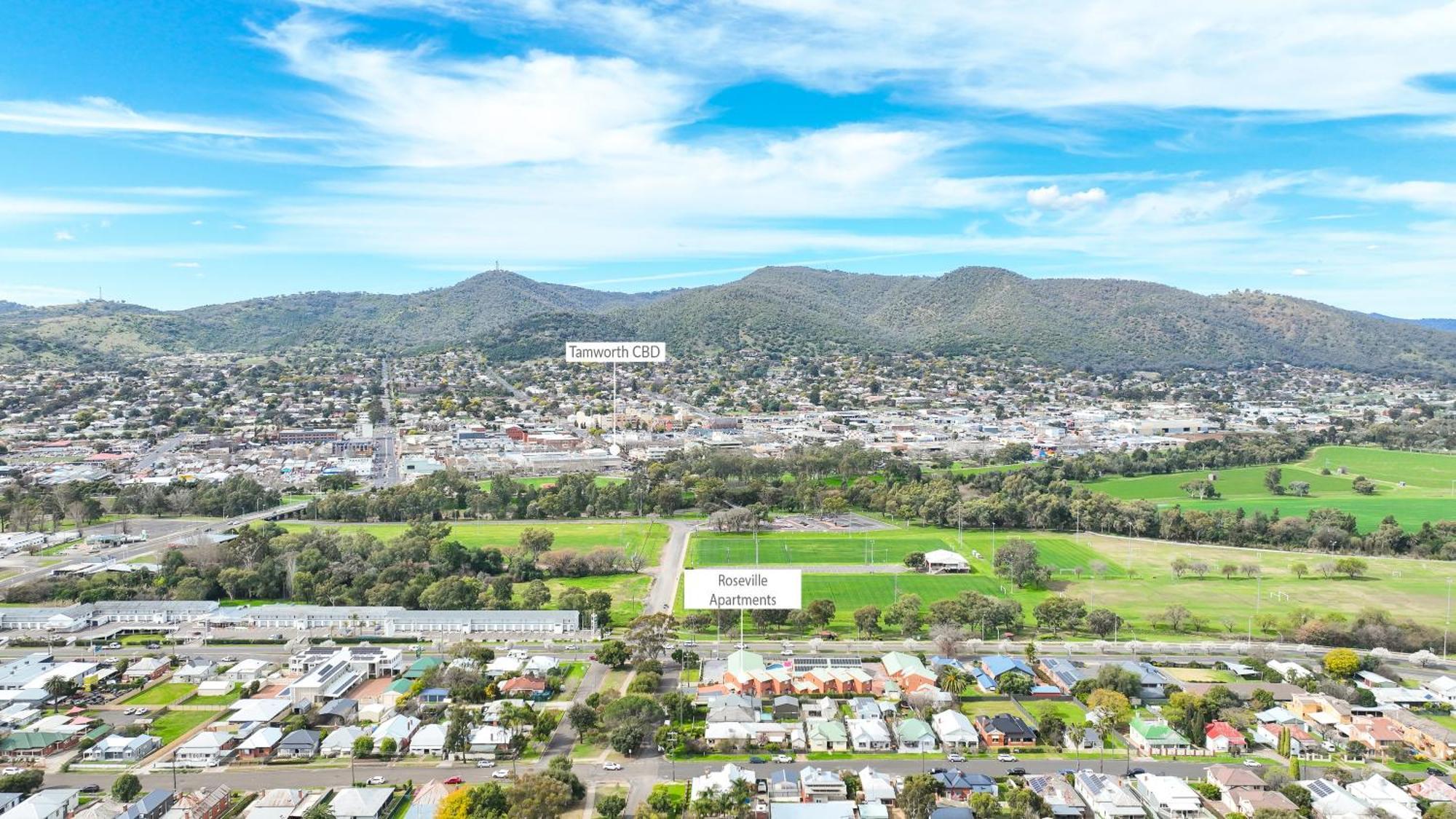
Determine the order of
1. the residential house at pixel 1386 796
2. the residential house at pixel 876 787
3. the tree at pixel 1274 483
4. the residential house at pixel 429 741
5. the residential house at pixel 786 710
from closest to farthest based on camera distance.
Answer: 1. the residential house at pixel 1386 796
2. the residential house at pixel 876 787
3. the residential house at pixel 429 741
4. the residential house at pixel 786 710
5. the tree at pixel 1274 483

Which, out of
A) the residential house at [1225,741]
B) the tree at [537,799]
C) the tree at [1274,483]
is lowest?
the residential house at [1225,741]

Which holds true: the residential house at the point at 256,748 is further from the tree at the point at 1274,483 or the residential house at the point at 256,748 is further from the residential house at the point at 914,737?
the tree at the point at 1274,483

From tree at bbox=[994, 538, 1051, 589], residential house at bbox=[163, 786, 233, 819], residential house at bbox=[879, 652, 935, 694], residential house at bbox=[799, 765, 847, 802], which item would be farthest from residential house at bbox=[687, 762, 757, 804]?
tree at bbox=[994, 538, 1051, 589]

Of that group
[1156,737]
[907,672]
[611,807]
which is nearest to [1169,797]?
[1156,737]

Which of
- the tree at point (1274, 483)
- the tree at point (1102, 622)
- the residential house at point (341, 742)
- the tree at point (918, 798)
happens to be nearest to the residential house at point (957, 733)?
the tree at point (918, 798)

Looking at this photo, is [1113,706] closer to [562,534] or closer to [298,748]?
[298,748]

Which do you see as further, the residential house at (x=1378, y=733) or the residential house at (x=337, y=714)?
the residential house at (x=337, y=714)

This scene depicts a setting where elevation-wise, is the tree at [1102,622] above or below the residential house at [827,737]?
above
